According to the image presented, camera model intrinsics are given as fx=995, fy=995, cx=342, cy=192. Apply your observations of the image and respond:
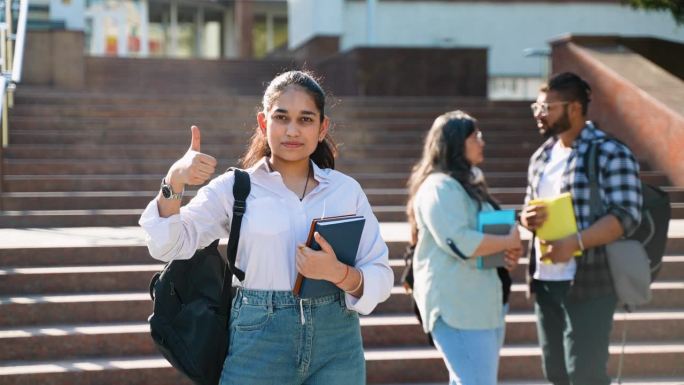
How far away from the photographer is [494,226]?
4.47 m

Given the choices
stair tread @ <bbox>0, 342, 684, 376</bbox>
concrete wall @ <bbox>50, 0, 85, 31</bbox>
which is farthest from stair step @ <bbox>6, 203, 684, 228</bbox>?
concrete wall @ <bbox>50, 0, 85, 31</bbox>

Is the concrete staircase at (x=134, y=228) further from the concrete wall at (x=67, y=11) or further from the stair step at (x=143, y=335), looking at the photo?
the concrete wall at (x=67, y=11)

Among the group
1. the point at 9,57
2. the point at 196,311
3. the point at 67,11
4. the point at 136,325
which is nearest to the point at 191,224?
the point at 196,311

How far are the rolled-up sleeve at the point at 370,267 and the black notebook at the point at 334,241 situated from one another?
0.08 m

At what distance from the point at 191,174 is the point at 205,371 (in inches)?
23.9

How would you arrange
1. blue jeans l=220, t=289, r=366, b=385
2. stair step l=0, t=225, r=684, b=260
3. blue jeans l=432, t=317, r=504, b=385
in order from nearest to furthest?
1. blue jeans l=220, t=289, r=366, b=385
2. blue jeans l=432, t=317, r=504, b=385
3. stair step l=0, t=225, r=684, b=260

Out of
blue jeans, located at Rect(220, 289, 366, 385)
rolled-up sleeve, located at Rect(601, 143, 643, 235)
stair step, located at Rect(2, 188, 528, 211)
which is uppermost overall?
rolled-up sleeve, located at Rect(601, 143, 643, 235)

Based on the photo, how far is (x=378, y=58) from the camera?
597 inches

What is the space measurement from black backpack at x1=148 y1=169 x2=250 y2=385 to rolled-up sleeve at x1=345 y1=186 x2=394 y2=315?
37 centimetres

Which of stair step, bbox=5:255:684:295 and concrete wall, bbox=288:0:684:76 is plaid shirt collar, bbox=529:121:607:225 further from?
concrete wall, bbox=288:0:684:76

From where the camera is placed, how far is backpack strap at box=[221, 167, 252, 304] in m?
2.99

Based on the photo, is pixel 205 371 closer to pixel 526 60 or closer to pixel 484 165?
pixel 484 165

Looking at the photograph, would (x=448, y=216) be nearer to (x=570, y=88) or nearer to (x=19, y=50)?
(x=570, y=88)

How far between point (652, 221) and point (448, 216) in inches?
38.7
